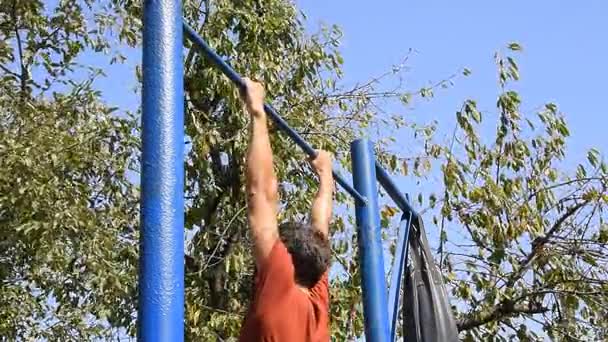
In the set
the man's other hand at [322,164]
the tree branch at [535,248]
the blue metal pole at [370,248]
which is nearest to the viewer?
the man's other hand at [322,164]

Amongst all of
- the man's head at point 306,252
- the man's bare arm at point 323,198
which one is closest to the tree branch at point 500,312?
the man's bare arm at point 323,198

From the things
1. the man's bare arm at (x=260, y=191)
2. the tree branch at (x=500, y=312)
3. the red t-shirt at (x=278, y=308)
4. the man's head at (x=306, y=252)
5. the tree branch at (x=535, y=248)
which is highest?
the tree branch at (x=535, y=248)

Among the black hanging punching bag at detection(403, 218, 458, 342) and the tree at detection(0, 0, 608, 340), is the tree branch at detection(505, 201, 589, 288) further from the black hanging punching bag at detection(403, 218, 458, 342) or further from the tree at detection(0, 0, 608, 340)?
the black hanging punching bag at detection(403, 218, 458, 342)

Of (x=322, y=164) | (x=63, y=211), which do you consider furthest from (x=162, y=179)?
(x=63, y=211)

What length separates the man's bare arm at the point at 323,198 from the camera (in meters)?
2.71

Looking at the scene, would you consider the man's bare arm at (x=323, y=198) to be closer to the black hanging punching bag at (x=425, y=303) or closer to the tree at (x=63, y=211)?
the black hanging punching bag at (x=425, y=303)

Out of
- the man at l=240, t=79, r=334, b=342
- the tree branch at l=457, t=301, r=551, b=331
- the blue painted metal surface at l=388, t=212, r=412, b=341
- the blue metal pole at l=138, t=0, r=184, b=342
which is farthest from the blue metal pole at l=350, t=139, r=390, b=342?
the tree branch at l=457, t=301, r=551, b=331

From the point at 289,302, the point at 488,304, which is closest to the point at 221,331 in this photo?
the point at 488,304

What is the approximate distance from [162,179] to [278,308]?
0.33 metres

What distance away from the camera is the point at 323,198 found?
281 cm

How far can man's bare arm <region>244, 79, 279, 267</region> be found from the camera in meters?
2.13

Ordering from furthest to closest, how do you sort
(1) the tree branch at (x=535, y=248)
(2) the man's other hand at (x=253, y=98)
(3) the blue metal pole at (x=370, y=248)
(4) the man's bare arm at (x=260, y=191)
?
(1) the tree branch at (x=535, y=248) < (3) the blue metal pole at (x=370, y=248) < (2) the man's other hand at (x=253, y=98) < (4) the man's bare arm at (x=260, y=191)

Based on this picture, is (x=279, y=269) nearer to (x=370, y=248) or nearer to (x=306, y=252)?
(x=306, y=252)

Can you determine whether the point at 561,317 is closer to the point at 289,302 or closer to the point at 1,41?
the point at 1,41
